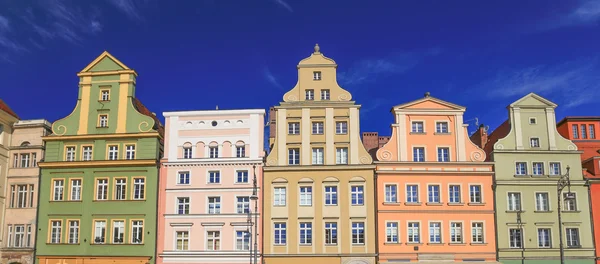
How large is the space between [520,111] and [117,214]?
29122 mm

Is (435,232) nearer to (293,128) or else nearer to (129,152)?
(293,128)

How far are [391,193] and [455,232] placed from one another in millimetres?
4991

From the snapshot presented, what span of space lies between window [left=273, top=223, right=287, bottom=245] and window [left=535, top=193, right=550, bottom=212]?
1727 centimetres

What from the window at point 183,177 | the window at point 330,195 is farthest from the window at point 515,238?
the window at point 183,177

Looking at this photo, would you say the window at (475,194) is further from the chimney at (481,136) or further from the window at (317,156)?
the window at (317,156)

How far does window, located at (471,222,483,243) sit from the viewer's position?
148 feet

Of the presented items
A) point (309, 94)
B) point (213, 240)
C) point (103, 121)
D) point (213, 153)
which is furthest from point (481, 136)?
point (103, 121)

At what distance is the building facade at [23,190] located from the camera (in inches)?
1850

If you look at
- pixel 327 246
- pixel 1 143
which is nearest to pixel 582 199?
pixel 327 246

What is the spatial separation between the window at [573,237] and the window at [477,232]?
591cm

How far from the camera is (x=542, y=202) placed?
4594 cm

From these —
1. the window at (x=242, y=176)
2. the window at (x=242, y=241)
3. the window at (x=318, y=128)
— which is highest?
the window at (x=318, y=128)

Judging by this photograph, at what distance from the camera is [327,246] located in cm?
4488

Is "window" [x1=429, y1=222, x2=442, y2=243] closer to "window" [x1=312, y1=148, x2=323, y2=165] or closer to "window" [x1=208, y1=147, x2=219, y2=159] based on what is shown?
"window" [x1=312, y1=148, x2=323, y2=165]
